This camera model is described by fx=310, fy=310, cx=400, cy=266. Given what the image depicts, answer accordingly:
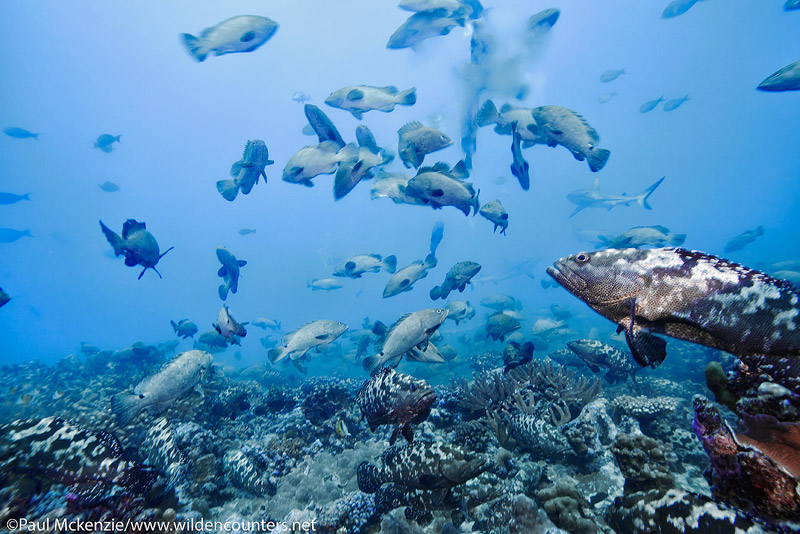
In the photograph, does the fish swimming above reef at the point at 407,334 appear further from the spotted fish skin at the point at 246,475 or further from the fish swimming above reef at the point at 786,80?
the fish swimming above reef at the point at 786,80

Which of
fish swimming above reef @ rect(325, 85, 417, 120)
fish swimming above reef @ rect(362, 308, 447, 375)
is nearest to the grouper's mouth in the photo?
fish swimming above reef @ rect(362, 308, 447, 375)

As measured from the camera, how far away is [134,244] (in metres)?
5.35

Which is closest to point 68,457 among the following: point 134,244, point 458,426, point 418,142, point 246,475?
point 246,475

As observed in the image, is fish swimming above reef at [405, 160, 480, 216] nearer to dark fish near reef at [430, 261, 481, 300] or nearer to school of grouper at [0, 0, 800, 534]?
school of grouper at [0, 0, 800, 534]

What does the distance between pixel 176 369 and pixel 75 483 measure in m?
1.78

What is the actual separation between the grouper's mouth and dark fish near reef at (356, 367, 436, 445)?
1933 mm

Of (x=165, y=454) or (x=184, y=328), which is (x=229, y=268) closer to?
(x=165, y=454)

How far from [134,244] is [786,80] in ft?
38.8

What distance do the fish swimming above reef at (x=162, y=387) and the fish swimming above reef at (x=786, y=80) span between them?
11.0 meters

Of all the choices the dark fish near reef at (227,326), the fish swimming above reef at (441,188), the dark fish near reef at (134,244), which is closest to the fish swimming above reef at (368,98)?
the fish swimming above reef at (441,188)

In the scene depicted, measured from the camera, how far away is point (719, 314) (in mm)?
1937

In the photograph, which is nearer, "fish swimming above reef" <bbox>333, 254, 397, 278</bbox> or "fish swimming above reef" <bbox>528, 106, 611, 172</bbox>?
"fish swimming above reef" <bbox>528, 106, 611, 172</bbox>

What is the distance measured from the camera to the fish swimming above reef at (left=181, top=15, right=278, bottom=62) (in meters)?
5.68

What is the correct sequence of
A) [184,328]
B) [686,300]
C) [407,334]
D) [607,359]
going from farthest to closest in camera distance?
[184,328] → [607,359] → [407,334] → [686,300]
